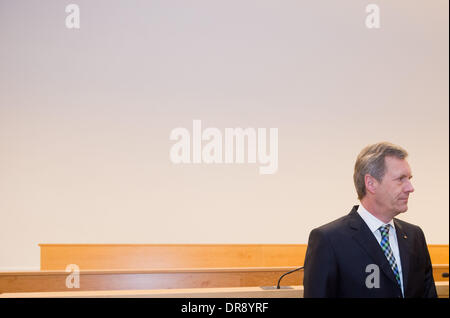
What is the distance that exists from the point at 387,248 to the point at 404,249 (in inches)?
3.0

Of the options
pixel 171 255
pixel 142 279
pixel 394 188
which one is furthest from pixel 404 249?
pixel 171 255

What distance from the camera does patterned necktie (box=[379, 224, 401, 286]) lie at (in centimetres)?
171

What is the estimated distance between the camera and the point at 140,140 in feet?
16.2

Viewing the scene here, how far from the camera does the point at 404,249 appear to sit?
5.77 feet

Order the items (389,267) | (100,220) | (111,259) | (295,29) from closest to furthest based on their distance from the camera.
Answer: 1. (389,267)
2. (111,259)
3. (100,220)
4. (295,29)

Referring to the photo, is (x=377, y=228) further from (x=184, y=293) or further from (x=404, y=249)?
(x=184, y=293)

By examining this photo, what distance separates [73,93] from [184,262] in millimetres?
2271

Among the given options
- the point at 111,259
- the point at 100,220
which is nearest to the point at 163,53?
the point at 100,220

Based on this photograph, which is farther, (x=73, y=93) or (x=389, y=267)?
(x=73, y=93)

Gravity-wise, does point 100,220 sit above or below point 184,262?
above

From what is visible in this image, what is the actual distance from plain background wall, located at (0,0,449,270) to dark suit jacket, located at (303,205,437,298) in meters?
3.29

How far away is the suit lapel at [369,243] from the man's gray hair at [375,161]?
17 centimetres

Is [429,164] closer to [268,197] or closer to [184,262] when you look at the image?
[268,197]

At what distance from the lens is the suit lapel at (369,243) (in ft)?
5.44
